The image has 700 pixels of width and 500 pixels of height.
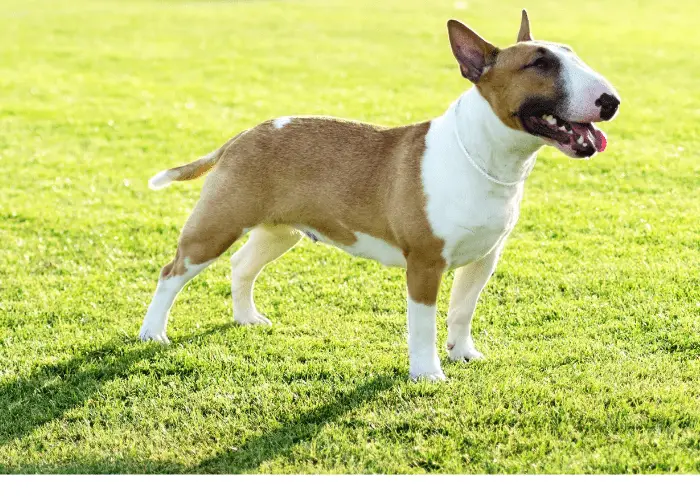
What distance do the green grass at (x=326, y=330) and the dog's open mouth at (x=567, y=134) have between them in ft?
4.73

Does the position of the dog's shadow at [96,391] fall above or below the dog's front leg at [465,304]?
below

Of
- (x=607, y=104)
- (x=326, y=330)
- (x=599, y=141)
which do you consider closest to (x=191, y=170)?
(x=326, y=330)

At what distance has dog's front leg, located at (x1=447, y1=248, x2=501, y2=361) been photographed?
20.2 feet

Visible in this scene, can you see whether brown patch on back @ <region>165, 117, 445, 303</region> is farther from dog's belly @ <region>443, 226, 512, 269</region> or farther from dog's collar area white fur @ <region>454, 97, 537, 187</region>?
dog's collar area white fur @ <region>454, 97, 537, 187</region>

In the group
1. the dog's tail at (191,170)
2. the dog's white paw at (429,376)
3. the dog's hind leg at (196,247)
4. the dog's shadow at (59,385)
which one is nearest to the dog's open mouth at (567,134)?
the dog's white paw at (429,376)

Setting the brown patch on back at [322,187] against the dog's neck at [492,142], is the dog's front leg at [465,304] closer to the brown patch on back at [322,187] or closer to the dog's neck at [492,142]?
the brown patch on back at [322,187]

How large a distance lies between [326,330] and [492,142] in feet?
6.90

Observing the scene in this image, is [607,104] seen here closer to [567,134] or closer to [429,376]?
[567,134]

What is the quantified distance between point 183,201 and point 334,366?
4.69 meters

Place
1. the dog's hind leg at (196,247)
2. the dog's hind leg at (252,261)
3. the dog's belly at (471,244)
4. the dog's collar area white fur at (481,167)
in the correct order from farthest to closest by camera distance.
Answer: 1. the dog's hind leg at (252,261)
2. the dog's hind leg at (196,247)
3. the dog's belly at (471,244)
4. the dog's collar area white fur at (481,167)

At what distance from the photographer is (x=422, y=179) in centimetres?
565

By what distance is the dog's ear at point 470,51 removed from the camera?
5.37 m
